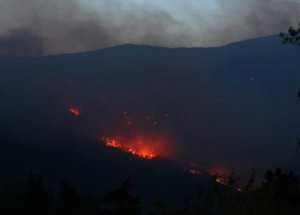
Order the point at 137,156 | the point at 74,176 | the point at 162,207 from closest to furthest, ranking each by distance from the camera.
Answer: the point at 162,207 → the point at 74,176 → the point at 137,156

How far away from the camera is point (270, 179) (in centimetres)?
1802

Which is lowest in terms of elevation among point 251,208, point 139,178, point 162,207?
point 251,208

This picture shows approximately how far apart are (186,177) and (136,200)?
153895 millimetres

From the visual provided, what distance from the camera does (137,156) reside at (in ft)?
646

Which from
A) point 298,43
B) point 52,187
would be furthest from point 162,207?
point 52,187

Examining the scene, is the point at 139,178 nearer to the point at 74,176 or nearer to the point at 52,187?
the point at 74,176

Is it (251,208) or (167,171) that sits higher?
(167,171)

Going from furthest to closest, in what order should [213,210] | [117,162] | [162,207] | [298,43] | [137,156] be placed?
[137,156] < [117,162] < [213,210] < [162,207] < [298,43]

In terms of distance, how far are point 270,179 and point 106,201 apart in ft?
13.9

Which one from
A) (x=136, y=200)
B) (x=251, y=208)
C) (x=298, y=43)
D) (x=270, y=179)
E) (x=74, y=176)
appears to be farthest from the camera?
(x=74, y=176)

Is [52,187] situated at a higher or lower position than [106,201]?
higher

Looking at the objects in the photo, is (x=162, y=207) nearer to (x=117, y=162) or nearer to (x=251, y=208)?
(x=251, y=208)

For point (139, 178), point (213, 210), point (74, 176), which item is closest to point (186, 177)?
point (139, 178)

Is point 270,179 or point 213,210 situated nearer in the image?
point 270,179
